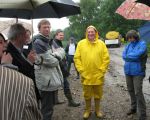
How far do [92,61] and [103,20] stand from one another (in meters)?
57.5

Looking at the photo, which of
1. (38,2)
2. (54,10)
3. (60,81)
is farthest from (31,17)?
(38,2)

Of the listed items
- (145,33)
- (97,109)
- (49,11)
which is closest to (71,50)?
(97,109)

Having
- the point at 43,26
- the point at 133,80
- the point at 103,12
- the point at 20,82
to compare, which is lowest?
the point at 133,80

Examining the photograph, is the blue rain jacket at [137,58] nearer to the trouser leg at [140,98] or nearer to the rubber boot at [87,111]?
the trouser leg at [140,98]

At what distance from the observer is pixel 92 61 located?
286 inches

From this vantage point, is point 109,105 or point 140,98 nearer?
point 140,98

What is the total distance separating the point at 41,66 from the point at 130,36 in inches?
84.9

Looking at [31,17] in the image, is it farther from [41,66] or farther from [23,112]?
[23,112]

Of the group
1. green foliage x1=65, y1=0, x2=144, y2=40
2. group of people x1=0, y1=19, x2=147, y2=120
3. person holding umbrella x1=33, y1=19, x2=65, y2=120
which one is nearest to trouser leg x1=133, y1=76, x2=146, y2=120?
group of people x1=0, y1=19, x2=147, y2=120

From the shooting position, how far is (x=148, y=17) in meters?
7.32

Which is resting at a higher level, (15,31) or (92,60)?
(15,31)

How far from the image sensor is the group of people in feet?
6.75

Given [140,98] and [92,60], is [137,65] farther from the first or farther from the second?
[92,60]

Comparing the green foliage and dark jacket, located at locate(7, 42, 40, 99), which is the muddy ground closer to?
dark jacket, located at locate(7, 42, 40, 99)
